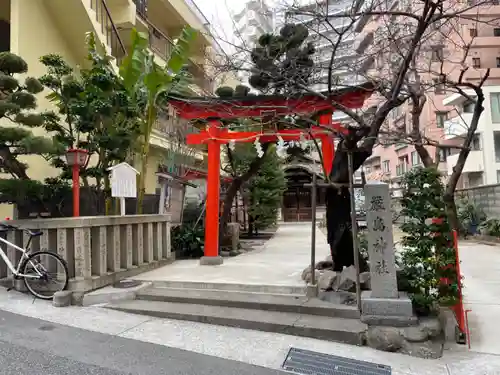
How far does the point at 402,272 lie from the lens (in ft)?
18.0

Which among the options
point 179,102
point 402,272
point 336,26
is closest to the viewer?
point 402,272

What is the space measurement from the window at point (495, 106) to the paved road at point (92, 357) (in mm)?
24986

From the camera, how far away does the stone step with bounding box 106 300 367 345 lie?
4855mm

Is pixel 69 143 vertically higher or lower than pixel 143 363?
higher

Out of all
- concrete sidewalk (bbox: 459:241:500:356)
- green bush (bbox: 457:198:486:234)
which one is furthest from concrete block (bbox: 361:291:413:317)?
green bush (bbox: 457:198:486:234)

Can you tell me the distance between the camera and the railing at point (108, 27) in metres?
11.9

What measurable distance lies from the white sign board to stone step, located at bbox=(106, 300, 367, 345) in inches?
89.8

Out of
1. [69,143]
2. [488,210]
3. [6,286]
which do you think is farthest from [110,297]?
[488,210]

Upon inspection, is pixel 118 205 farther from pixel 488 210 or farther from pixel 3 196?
pixel 488 210

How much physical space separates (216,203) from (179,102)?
8.52ft

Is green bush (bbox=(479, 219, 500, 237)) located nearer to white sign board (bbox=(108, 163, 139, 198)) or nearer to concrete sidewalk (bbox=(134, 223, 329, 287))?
concrete sidewalk (bbox=(134, 223, 329, 287))

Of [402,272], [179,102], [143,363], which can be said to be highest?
[179,102]

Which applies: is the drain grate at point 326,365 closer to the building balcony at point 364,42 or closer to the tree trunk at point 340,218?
the tree trunk at point 340,218

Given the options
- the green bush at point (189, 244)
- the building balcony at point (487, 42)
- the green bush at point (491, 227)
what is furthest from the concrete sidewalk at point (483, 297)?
the building balcony at point (487, 42)
